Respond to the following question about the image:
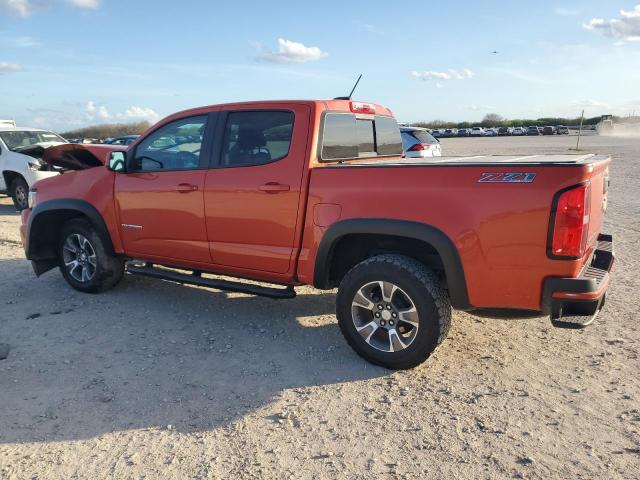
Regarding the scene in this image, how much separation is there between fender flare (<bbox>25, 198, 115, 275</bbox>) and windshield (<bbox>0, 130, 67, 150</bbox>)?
691 centimetres

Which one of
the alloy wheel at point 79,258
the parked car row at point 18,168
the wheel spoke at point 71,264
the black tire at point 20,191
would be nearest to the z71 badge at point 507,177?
the alloy wheel at point 79,258

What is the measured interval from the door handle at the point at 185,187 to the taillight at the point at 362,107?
60.5 inches

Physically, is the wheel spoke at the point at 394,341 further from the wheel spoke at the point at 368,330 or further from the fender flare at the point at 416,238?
the fender flare at the point at 416,238

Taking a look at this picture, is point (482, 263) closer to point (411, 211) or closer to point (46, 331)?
point (411, 211)

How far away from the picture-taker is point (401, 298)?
383 cm

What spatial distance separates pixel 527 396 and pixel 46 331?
3.95 m

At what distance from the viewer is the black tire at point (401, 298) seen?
143 inches

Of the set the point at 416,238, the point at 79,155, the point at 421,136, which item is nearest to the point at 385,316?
the point at 416,238

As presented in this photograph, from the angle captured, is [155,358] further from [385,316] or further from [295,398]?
[385,316]

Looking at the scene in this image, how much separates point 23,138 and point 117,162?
27.8 feet

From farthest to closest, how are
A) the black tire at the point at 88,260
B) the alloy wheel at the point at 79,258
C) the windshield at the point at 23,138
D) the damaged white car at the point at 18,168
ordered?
1. the windshield at the point at 23,138
2. the damaged white car at the point at 18,168
3. the alloy wheel at the point at 79,258
4. the black tire at the point at 88,260

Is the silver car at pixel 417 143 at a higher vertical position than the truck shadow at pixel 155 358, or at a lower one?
higher

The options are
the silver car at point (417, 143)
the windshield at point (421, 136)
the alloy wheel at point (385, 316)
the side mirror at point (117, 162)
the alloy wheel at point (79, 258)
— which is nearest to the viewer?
the alloy wheel at point (385, 316)

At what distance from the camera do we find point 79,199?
214 inches
